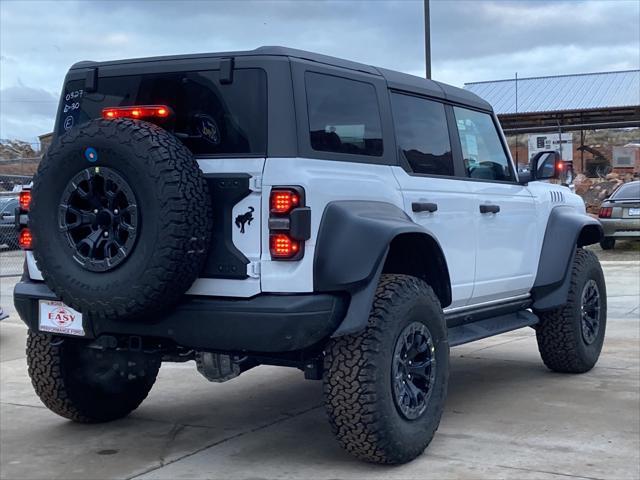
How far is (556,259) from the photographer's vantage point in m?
7.01

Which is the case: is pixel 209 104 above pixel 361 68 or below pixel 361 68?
below

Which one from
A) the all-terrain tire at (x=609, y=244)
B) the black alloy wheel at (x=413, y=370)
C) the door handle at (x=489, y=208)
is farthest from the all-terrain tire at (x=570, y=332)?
the all-terrain tire at (x=609, y=244)

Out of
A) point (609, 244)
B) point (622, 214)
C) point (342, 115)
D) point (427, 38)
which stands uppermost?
point (427, 38)

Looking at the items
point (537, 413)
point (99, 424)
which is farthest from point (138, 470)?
point (537, 413)

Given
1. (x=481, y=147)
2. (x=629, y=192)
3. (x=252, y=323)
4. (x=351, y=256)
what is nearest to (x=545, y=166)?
(x=481, y=147)

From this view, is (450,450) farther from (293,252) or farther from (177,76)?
(177,76)

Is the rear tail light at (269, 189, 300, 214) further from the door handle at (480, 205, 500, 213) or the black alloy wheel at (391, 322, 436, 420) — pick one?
the door handle at (480, 205, 500, 213)

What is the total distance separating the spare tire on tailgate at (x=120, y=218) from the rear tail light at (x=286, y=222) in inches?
12.3

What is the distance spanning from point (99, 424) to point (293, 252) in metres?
2.15

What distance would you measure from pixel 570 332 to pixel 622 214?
38.3 feet

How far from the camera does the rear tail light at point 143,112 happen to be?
4.73 metres

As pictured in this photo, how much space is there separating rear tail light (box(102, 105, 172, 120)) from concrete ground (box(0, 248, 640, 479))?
179 cm

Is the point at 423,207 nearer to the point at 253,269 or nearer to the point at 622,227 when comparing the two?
the point at 253,269

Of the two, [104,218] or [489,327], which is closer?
[104,218]
